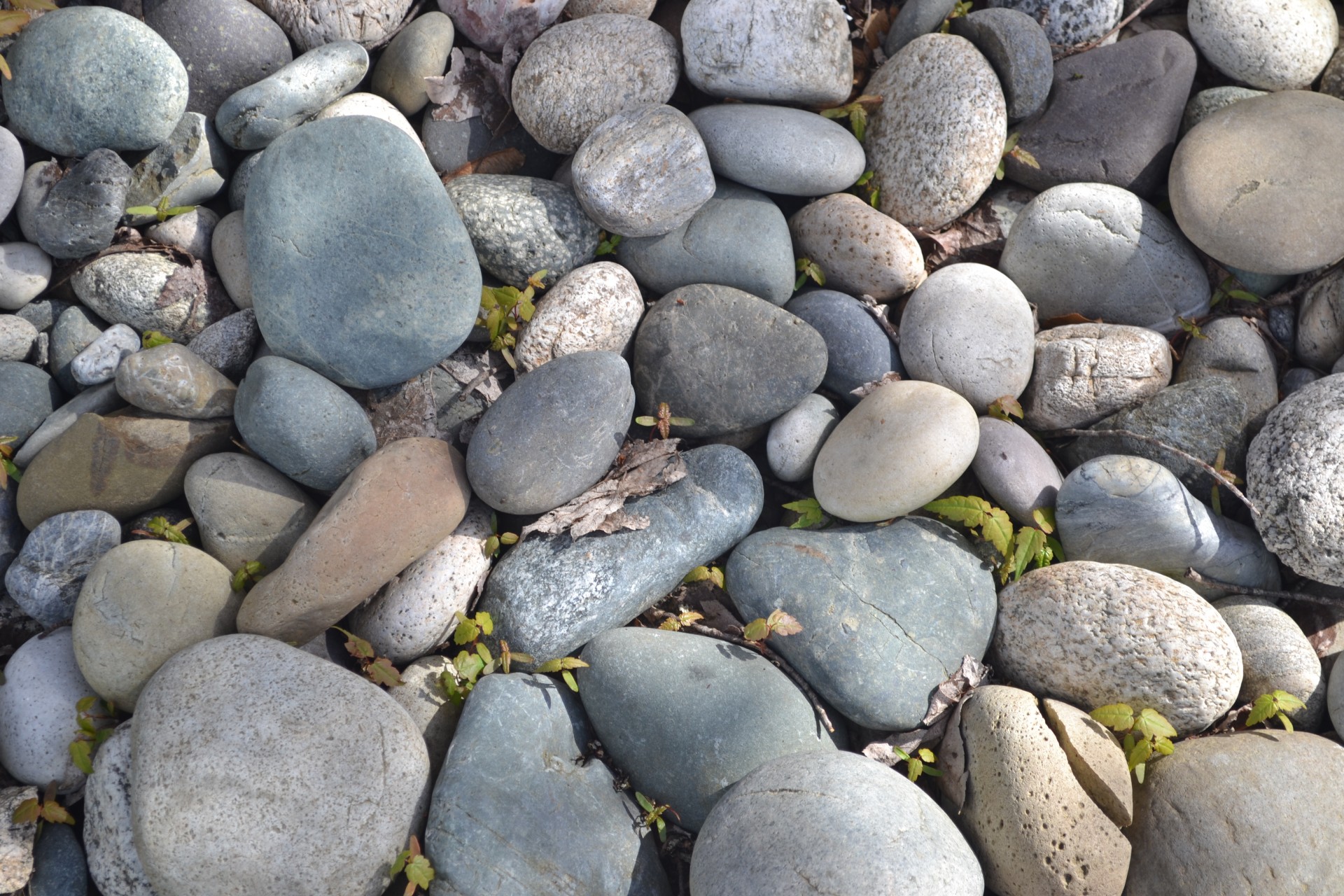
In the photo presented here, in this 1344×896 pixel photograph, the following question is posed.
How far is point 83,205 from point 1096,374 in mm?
4433

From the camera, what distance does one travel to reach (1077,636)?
3.25 metres

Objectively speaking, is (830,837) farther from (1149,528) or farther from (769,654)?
(1149,528)

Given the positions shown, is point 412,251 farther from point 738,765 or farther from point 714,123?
point 738,765

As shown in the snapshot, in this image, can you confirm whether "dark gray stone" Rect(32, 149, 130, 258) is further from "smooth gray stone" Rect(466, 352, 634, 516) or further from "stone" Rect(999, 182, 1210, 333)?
"stone" Rect(999, 182, 1210, 333)

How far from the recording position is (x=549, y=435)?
3.39 m

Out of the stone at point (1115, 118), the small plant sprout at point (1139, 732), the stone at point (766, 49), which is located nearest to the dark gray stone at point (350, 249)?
the stone at point (766, 49)

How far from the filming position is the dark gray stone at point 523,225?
12.3 feet

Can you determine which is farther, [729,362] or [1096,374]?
[1096,374]

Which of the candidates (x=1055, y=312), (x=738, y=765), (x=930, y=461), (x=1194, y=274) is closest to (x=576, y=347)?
(x=930, y=461)

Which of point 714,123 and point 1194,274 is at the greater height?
point 714,123

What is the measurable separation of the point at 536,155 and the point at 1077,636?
3.29 meters

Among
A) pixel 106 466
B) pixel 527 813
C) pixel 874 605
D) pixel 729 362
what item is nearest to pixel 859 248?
pixel 729 362

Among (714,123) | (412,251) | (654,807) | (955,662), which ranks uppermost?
(714,123)

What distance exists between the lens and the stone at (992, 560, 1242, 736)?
3148mm
